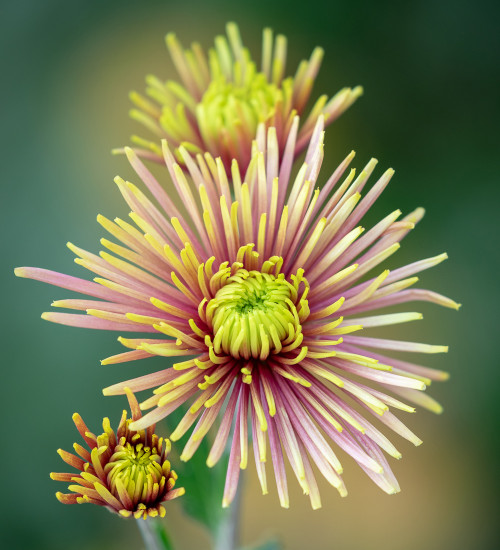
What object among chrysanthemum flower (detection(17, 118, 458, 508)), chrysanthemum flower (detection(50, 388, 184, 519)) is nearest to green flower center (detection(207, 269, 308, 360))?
chrysanthemum flower (detection(17, 118, 458, 508))

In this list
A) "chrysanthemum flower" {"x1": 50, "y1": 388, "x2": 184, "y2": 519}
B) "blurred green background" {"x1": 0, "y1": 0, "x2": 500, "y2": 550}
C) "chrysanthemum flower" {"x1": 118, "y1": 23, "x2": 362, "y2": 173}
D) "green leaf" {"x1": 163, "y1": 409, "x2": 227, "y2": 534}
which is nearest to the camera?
"chrysanthemum flower" {"x1": 50, "y1": 388, "x2": 184, "y2": 519}

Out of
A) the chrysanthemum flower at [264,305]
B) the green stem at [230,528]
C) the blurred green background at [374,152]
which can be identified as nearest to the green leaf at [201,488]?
the green stem at [230,528]

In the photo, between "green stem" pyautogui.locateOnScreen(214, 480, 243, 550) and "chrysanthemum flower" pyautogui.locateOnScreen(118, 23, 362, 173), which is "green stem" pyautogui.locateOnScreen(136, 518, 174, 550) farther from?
"chrysanthemum flower" pyautogui.locateOnScreen(118, 23, 362, 173)

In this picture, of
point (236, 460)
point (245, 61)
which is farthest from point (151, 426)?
point (245, 61)

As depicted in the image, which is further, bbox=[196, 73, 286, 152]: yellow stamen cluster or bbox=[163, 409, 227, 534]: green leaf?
bbox=[163, 409, 227, 534]: green leaf

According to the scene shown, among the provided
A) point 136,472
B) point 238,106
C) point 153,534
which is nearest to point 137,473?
point 136,472

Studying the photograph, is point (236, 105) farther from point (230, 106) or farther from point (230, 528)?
point (230, 528)
